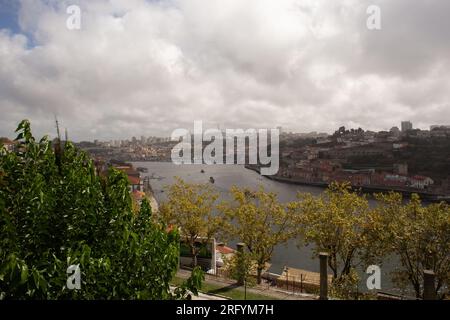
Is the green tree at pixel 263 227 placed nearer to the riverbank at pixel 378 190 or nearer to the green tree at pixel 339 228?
the green tree at pixel 339 228

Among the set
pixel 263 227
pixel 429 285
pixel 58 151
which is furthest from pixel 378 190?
pixel 58 151

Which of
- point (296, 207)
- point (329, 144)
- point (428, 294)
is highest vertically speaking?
point (329, 144)

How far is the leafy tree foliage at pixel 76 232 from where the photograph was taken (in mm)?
3416

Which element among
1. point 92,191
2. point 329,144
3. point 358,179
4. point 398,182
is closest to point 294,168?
point 358,179

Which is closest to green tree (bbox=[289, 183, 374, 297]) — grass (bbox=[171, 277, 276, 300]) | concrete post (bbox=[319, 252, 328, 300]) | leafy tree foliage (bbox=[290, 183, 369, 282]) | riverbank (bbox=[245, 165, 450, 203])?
leafy tree foliage (bbox=[290, 183, 369, 282])

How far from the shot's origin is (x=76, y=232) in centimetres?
384

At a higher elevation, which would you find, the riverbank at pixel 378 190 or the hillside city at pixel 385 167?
the hillside city at pixel 385 167

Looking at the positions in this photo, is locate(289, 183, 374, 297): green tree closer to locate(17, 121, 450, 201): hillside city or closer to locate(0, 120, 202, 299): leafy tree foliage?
locate(0, 120, 202, 299): leafy tree foliage

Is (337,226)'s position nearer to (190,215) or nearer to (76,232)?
(190,215)

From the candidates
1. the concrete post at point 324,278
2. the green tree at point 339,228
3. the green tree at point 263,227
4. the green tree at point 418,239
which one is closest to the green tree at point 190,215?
Result: the green tree at point 263,227

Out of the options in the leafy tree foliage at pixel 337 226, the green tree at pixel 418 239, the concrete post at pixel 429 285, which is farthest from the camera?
the leafy tree foliage at pixel 337 226
